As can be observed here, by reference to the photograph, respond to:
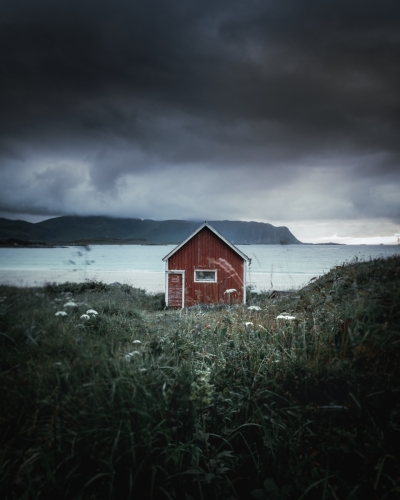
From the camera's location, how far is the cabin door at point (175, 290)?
63.2 feet

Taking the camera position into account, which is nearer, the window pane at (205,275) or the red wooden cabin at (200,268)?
the red wooden cabin at (200,268)

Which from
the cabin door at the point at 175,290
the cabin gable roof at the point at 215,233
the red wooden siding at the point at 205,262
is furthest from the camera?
the cabin gable roof at the point at 215,233

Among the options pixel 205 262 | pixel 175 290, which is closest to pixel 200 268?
pixel 205 262

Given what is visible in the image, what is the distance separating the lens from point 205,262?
19.4 meters

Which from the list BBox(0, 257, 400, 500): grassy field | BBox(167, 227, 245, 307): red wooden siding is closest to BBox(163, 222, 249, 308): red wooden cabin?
BBox(167, 227, 245, 307): red wooden siding

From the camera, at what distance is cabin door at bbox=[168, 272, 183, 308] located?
63.2 ft

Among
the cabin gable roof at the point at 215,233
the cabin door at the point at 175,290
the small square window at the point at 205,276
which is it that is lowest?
the cabin door at the point at 175,290

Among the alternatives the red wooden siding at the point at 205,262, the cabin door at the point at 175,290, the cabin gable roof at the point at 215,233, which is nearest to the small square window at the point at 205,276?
the red wooden siding at the point at 205,262

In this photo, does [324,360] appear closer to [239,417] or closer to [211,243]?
[239,417]

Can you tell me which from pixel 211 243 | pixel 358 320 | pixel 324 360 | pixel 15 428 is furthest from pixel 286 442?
pixel 211 243

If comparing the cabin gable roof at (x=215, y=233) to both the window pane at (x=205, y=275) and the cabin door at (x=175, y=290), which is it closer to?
the cabin door at (x=175, y=290)

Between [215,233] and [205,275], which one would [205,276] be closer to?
[205,275]

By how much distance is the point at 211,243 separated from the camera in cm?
1964

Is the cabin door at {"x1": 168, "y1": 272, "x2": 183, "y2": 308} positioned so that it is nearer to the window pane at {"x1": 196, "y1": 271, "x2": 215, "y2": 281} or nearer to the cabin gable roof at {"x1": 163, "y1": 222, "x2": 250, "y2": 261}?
the window pane at {"x1": 196, "y1": 271, "x2": 215, "y2": 281}
